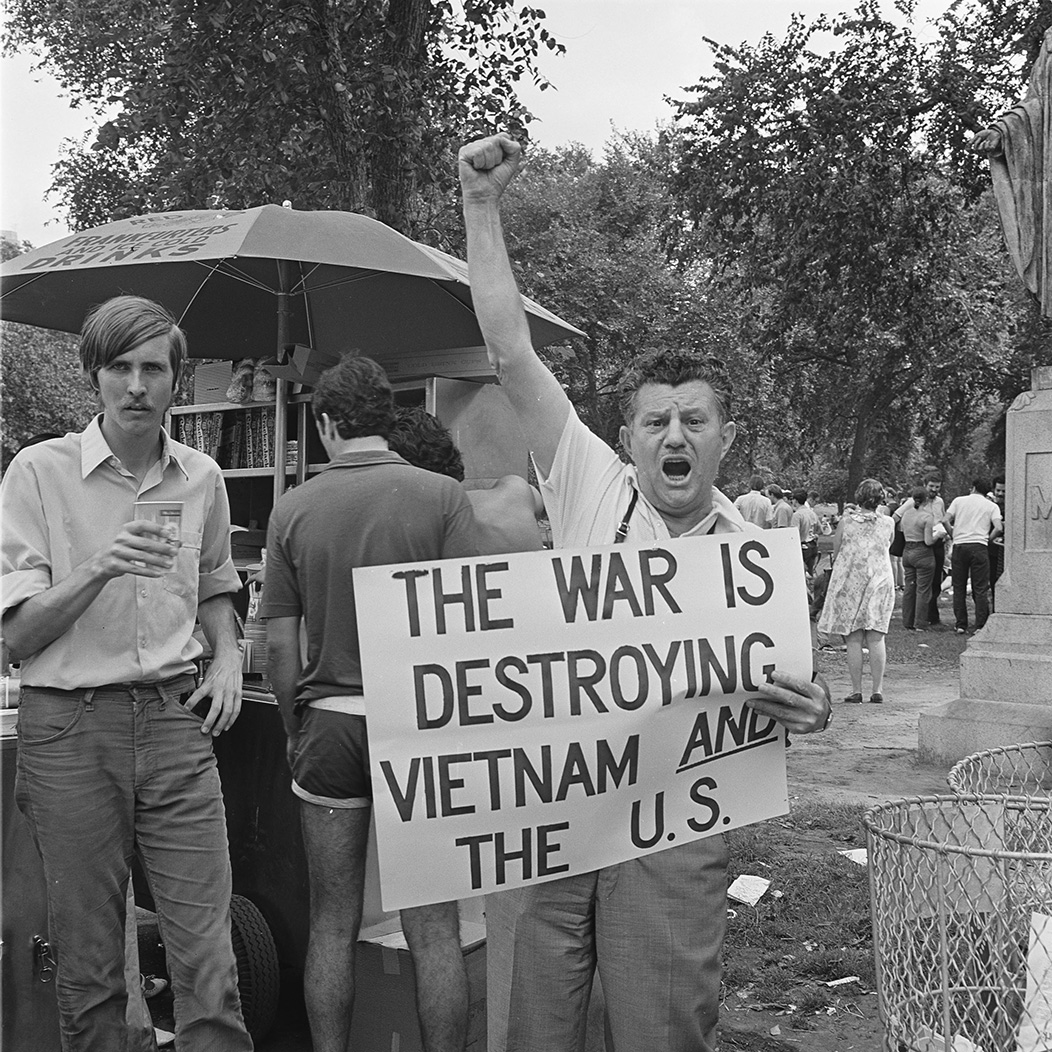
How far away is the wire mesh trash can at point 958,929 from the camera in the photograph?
2.16 metres

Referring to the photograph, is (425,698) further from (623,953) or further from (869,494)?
(869,494)

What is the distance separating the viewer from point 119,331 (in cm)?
278

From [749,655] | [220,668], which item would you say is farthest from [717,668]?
[220,668]

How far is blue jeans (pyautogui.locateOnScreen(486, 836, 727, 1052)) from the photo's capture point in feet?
7.59

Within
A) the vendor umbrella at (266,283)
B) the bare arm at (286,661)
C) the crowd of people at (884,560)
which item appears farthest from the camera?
the crowd of people at (884,560)

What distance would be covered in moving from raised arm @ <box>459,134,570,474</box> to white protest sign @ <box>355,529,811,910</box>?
32 centimetres

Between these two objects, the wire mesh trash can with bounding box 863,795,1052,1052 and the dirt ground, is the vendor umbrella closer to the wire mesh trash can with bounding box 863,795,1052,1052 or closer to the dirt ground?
the dirt ground

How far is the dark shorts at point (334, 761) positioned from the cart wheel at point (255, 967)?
82cm

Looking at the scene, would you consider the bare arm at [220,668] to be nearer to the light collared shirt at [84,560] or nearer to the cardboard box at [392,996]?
the light collared shirt at [84,560]

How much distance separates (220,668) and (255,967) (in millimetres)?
1218

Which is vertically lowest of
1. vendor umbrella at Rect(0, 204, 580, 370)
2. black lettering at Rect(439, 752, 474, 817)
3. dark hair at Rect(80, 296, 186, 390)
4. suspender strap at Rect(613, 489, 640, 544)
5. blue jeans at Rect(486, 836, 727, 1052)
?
blue jeans at Rect(486, 836, 727, 1052)

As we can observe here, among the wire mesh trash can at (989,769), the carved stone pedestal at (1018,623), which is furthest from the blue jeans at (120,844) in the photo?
the carved stone pedestal at (1018,623)

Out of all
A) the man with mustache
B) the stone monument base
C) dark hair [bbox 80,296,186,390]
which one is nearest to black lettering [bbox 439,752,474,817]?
the man with mustache

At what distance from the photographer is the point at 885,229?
707 inches
